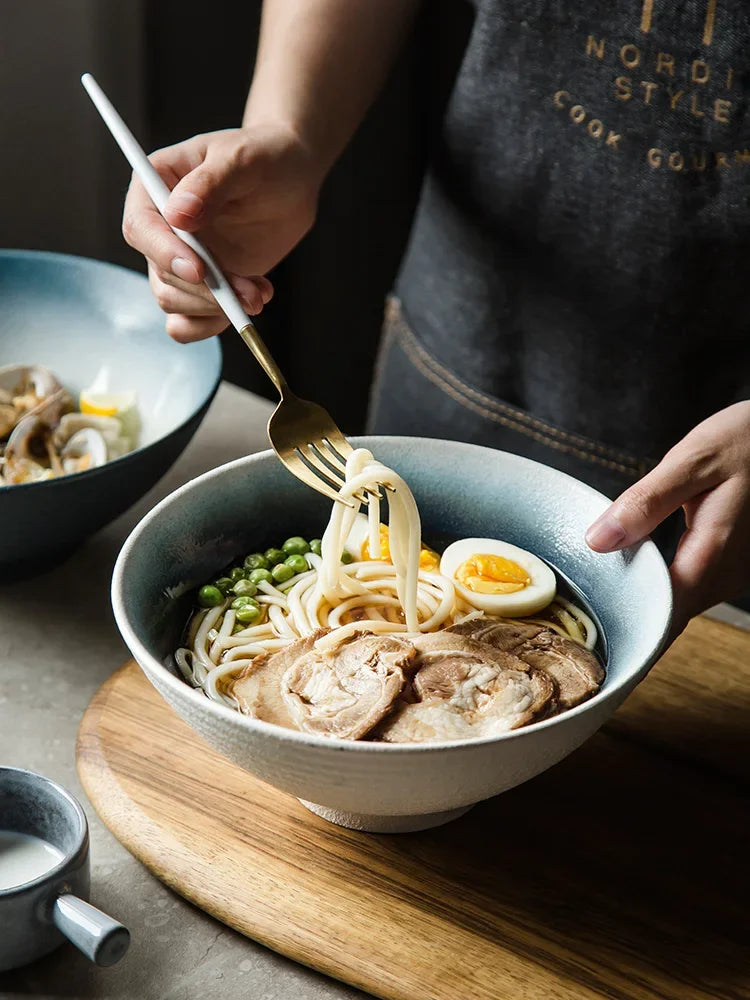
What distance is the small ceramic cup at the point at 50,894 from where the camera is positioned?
108 centimetres

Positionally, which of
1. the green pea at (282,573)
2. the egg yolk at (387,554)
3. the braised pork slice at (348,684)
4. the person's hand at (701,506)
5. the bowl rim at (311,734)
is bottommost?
the green pea at (282,573)

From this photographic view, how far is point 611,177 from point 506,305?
36 centimetres

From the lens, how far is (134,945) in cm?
122

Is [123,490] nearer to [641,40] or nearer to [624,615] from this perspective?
[624,615]

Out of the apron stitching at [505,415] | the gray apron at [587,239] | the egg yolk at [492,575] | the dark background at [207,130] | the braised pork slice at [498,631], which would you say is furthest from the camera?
the dark background at [207,130]

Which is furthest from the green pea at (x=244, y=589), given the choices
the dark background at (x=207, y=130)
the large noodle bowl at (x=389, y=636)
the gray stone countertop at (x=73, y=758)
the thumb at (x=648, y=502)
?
the dark background at (x=207, y=130)

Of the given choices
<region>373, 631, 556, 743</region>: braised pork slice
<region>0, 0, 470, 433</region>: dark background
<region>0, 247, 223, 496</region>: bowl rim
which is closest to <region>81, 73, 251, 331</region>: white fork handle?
<region>0, 247, 223, 496</region>: bowl rim

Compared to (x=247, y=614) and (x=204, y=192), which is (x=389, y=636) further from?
(x=204, y=192)

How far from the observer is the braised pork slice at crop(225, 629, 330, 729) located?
4.19 ft

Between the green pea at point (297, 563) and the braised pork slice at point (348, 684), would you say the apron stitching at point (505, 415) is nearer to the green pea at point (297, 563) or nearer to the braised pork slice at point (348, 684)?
the green pea at point (297, 563)

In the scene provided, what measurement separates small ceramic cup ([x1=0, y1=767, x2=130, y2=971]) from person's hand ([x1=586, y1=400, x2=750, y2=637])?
2.32 ft

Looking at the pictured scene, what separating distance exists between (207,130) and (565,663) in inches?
101

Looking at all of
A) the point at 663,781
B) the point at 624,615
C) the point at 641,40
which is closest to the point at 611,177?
the point at 641,40

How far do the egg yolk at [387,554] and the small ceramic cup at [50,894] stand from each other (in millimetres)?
587
